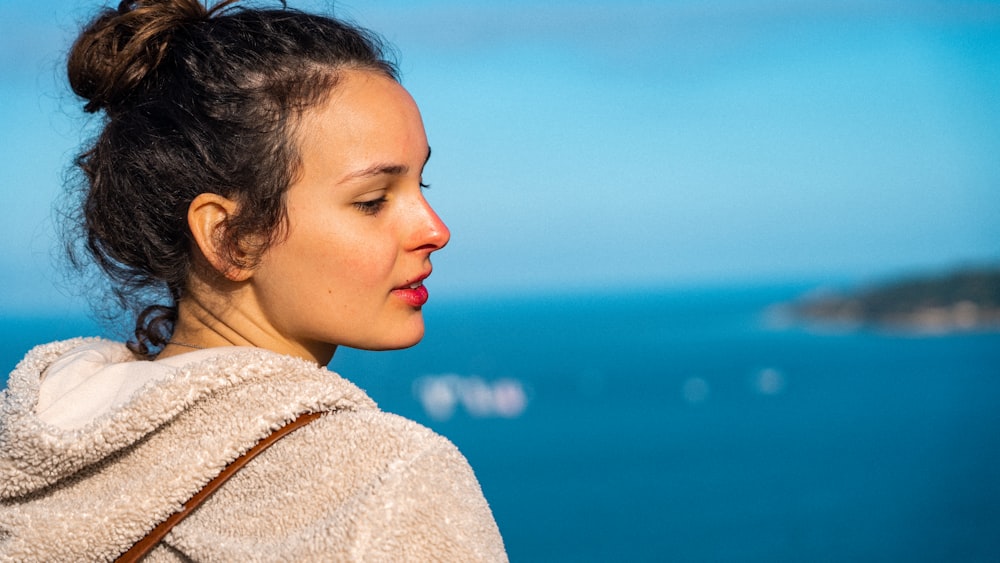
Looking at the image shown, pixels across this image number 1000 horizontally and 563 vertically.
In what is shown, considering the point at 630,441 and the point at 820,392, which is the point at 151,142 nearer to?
the point at 630,441

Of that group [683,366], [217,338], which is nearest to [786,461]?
[683,366]

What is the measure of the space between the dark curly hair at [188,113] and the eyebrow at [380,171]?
0.21ft

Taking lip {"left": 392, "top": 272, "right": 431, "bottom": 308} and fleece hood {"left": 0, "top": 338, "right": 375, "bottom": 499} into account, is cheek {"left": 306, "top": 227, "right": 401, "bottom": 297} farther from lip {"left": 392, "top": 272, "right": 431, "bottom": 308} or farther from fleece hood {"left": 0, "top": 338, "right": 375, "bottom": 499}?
fleece hood {"left": 0, "top": 338, "right": 375, "bottom": 499}

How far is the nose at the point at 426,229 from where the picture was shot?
1.24m

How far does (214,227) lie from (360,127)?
0.20m

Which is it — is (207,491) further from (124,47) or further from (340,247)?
(124,47)

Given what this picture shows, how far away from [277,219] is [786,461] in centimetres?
1235

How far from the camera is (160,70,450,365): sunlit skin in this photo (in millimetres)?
1193

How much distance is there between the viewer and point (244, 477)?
0.99m

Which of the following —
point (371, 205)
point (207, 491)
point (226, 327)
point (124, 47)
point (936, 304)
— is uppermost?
point (936, 304)

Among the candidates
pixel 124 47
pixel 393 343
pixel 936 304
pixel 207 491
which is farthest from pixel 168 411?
pixel 936 304

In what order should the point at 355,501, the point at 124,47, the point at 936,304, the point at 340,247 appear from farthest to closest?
the point at 936,304
the point at 124,47
the point at 340,247
the point at 355,501

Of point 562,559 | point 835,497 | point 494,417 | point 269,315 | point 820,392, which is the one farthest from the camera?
point 820,392

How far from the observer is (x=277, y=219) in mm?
1195
